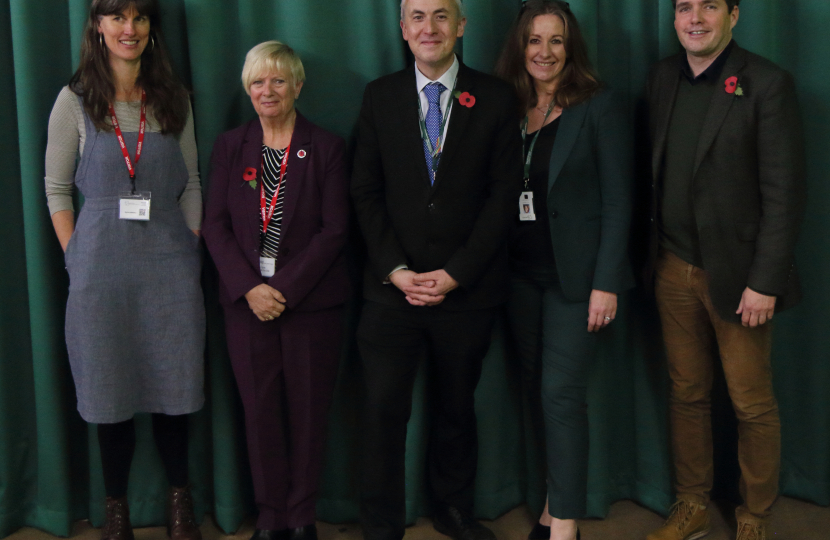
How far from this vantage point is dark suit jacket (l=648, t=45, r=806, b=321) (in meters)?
2.07

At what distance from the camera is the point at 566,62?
2.25m

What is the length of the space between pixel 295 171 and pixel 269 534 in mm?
1219

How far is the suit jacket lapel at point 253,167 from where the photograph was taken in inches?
87.0

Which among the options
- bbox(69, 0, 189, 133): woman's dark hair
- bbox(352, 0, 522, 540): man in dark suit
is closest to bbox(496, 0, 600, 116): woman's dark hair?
bbox(352, 0, 522, 540): man in dark suit

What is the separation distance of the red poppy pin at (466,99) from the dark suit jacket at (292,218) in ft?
1.40

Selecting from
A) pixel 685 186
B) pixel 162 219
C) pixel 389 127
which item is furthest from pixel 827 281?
pixel 162 219

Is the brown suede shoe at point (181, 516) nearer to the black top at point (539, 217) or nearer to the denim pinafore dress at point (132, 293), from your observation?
the denim pinafore dress at point (132, 293)

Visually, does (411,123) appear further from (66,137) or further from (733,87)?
(66,137)

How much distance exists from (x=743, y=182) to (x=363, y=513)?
5.40 feet

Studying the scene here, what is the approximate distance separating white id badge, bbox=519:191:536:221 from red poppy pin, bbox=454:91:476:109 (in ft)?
1.09

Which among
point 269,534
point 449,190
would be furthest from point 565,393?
point 269,534

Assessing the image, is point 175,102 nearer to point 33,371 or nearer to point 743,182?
point 33,371

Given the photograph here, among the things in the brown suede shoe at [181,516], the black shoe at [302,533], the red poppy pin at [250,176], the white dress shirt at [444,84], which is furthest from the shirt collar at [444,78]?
the brown suede shoe at [181,516]

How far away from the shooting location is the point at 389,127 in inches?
85.7
